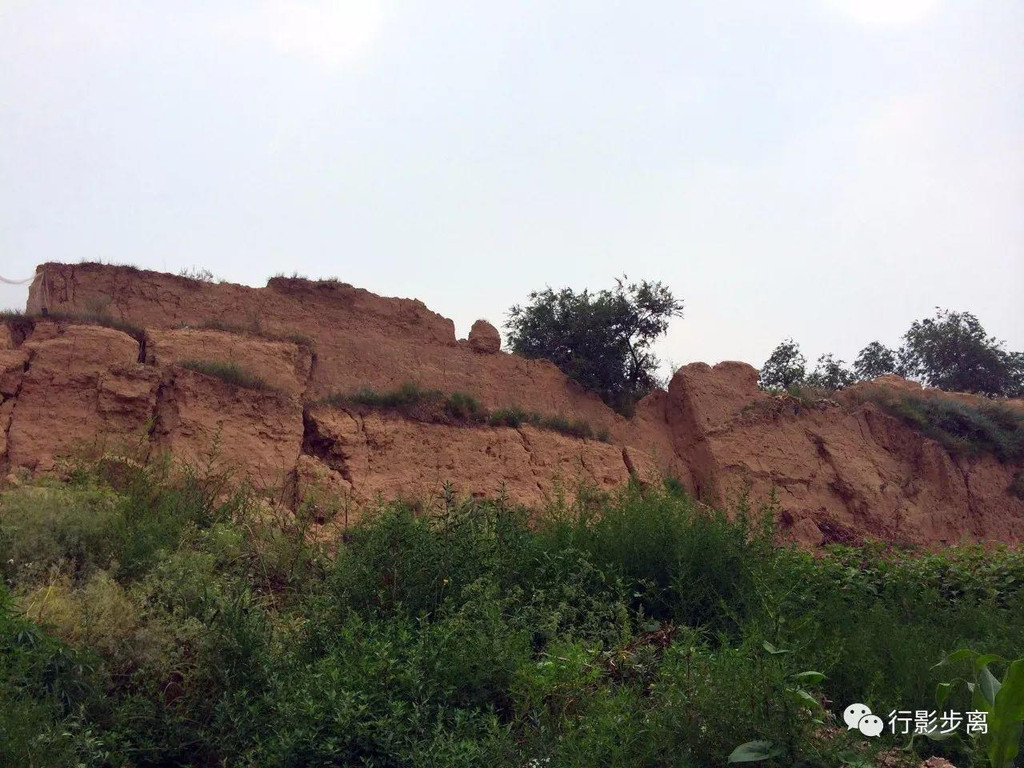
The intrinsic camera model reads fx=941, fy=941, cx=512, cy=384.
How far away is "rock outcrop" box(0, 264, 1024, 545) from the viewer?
36.7ft

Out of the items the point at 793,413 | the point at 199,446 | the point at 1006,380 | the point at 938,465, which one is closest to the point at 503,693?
the point at 199,446

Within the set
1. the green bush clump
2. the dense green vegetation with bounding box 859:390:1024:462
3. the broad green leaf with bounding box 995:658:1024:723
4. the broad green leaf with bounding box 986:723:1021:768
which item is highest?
the dense green vegetation with bounding box 859:390:1024:462

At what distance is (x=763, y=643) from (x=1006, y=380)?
23208 millimetres

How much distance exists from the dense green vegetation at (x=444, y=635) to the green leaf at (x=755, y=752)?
62mm

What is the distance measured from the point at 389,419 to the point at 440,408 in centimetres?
99

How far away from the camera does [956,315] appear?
25.4 metres

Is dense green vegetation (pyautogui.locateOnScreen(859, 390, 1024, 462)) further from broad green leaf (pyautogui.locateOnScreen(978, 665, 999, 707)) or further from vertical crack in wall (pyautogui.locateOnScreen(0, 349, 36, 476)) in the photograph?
broad green leaf (pyautogui.locateOnScreen(978, 665, 999, 707))

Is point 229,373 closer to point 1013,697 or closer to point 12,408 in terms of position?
point 12,408

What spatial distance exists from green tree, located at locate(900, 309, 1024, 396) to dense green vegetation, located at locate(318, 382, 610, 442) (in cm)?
1451

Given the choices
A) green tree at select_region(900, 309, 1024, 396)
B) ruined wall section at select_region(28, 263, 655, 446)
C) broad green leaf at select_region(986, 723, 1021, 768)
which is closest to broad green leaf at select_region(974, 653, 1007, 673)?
broad green leaf at select_region(986, 723, 1021, 768)

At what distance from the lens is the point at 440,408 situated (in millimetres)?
14078

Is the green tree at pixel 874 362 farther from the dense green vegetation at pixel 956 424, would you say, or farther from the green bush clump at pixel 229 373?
the green bush clump at pixel 229 373

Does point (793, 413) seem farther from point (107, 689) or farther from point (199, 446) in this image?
point (107, 689)

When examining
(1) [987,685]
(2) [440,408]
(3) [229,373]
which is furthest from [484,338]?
(1) [987,685]
